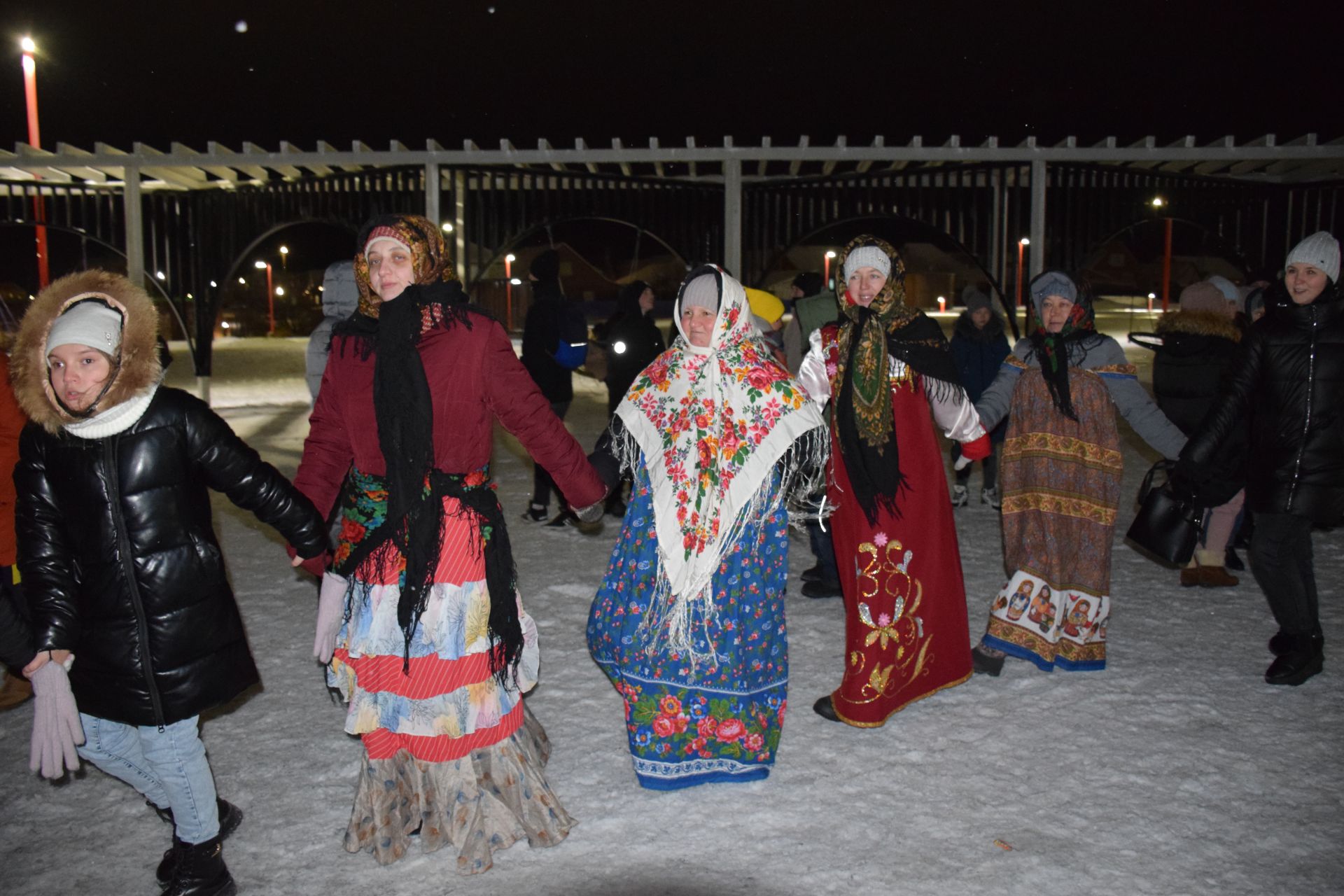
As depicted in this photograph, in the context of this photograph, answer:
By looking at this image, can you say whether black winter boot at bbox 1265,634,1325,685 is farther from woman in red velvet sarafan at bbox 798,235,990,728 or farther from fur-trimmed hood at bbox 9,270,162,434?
fur-trimmed hood at bbox 9,270,162,434

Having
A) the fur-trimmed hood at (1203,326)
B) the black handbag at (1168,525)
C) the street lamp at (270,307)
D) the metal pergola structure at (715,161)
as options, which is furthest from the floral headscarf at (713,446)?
the street lamp at (270,307)

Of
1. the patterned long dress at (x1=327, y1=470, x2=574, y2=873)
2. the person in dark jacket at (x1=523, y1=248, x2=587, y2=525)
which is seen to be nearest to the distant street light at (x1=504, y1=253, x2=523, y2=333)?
the person in dark jacket at (x1=523, y1=248, x2=587, y2=525)

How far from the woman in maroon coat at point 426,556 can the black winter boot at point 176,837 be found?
0.41m

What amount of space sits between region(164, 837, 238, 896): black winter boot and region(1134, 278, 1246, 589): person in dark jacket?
5.00 metres

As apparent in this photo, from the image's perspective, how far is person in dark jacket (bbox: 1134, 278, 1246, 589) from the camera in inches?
228

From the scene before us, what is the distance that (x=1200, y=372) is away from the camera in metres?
5.92

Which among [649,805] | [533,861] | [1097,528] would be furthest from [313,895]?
[1097,528]

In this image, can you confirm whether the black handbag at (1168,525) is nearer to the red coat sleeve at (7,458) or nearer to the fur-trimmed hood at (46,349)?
the fur-trimmed hood at (46,349)

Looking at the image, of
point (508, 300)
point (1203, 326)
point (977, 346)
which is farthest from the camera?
point (508, 300)

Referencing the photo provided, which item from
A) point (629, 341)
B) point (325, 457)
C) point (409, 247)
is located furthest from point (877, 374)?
point (629, 341)

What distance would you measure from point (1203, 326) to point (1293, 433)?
195 centimetres

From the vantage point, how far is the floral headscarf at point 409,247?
2791 millimetres

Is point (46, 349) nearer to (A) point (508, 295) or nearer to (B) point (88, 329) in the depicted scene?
(B) point (88, 329)

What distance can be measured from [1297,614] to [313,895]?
381 centimetres
